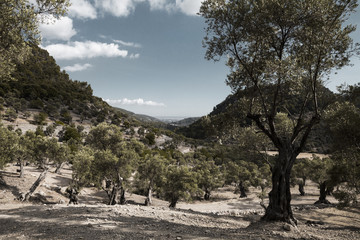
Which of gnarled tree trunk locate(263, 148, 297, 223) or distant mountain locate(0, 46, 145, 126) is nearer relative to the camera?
gnarled tree trunk locate(263, 148, 297, 223)

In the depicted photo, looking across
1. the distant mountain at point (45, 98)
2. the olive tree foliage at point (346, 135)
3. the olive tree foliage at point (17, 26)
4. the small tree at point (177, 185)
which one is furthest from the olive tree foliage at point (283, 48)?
the distant mountain at point (45, 98)

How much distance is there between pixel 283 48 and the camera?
1492cm

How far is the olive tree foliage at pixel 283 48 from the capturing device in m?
12.6

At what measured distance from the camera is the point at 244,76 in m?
17.0

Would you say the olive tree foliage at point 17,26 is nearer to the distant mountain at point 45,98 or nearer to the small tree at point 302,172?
the small tree at point 302,172

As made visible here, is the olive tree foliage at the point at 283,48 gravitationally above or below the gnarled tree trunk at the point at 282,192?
above

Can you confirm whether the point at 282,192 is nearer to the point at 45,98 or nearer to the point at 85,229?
the point at 85,229

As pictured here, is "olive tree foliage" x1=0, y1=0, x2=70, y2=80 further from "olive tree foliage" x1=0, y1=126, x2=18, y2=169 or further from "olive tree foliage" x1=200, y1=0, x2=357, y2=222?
"olive tree foliage" x1=0, y1=126, x2=18, y2=169

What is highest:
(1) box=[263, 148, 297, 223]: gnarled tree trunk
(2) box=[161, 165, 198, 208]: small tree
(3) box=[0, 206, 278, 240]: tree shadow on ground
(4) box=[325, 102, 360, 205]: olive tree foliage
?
(4) box=[325, 102, 360, 205]: olive tree foliage

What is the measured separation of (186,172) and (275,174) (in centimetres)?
2476

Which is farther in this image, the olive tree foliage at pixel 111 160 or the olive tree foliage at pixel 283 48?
the olive tree foliage at pixel 111 160

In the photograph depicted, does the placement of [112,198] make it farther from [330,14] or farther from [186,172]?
[330,14]

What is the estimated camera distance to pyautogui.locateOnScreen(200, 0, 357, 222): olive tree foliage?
1265cm

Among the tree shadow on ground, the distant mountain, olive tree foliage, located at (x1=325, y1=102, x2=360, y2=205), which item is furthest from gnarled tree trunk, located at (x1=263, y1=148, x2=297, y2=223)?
the distant mountain
